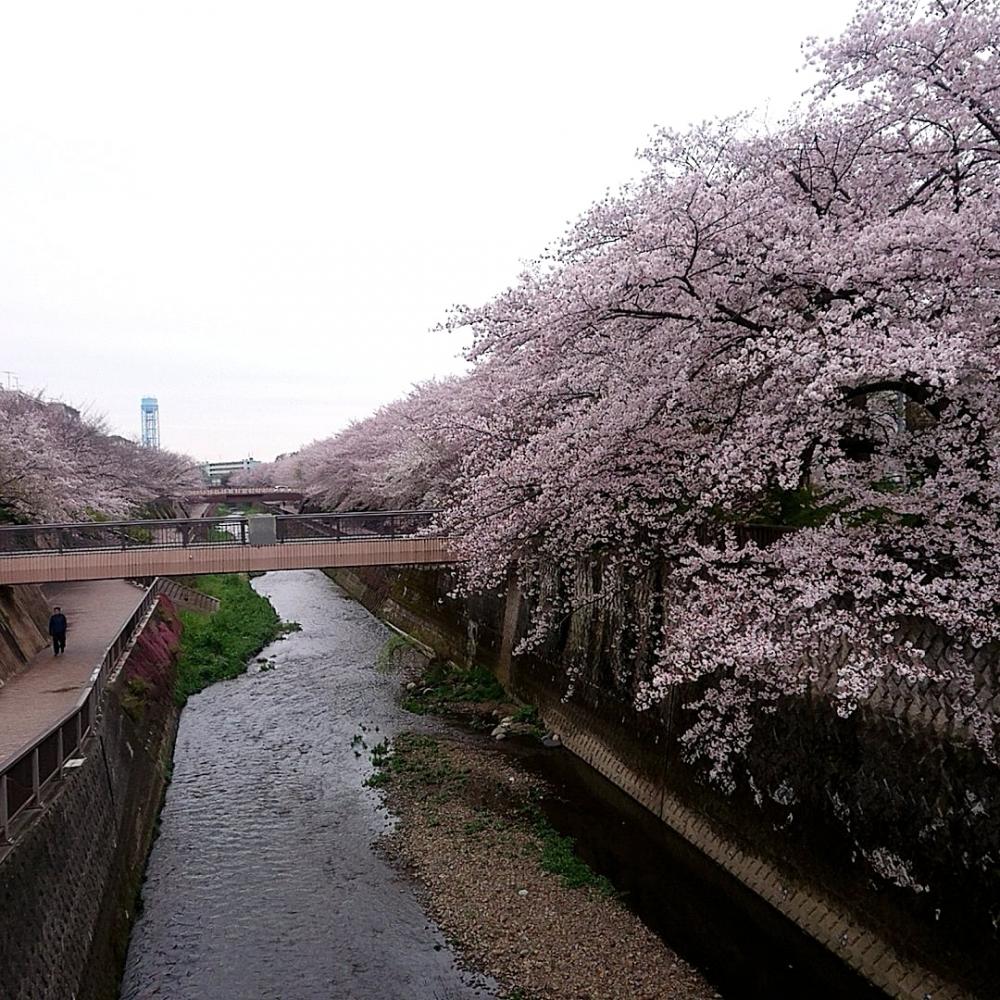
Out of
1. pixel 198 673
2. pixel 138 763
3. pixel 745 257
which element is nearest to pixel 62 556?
pixel 138 763

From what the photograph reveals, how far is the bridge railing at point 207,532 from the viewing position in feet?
50.5

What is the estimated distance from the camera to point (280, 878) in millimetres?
10422

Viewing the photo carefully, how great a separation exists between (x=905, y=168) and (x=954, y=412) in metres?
3.28

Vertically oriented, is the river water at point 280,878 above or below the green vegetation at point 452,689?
below

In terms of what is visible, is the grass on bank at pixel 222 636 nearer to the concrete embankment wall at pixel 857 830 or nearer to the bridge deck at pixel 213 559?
the bridge deck at pixel 213 559

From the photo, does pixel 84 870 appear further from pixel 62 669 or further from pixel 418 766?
pixel 62 669

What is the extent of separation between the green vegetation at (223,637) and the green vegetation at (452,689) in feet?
18.9

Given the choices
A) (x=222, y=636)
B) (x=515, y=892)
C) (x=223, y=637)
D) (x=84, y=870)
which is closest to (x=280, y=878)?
(x=84, y=870)

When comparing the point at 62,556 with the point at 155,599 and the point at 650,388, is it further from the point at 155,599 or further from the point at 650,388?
the point at 650,388

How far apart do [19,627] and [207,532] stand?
4.32 meters

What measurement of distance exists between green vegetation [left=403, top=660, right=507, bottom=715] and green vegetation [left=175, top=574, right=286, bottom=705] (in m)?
5.77

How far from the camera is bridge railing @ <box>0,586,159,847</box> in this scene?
664 cm

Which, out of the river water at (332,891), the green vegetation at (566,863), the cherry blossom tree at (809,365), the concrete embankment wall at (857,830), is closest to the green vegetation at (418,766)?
the river water at (332,891)

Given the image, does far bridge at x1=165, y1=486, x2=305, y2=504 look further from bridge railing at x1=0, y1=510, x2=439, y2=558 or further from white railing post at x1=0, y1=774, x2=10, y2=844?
white railing post at x1=0, y1=774, x2=10, y2=844
